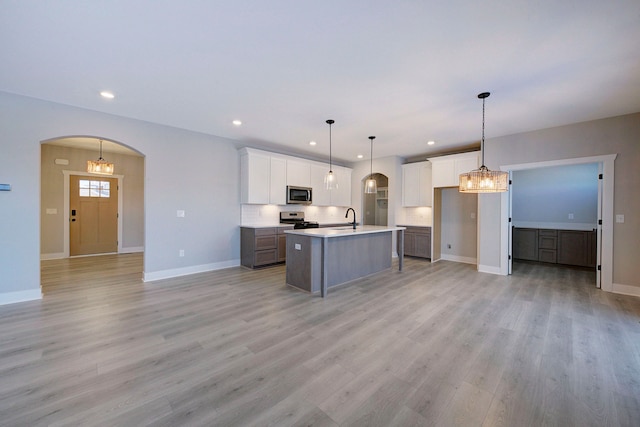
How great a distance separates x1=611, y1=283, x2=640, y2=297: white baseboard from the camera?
390cm

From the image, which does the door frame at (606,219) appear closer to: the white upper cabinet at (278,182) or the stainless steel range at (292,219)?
the stainless steel range at (292,219)

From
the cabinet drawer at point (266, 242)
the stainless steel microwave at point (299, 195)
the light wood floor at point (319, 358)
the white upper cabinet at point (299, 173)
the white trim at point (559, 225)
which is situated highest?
the white upper cabinet at point (299, 173)

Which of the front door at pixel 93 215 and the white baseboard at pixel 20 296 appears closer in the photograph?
the white baseboard at pixel 20 296

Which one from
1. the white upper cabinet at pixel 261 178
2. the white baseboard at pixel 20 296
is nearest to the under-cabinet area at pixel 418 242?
the white upper cabinet at pixel 261 178

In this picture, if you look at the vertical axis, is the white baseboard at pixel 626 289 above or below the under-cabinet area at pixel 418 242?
below

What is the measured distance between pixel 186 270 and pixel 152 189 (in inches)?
63.3

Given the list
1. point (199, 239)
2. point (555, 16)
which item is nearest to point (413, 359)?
point (555, 16)

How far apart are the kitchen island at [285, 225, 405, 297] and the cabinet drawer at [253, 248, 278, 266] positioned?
4.45 feet

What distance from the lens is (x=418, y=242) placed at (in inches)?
257

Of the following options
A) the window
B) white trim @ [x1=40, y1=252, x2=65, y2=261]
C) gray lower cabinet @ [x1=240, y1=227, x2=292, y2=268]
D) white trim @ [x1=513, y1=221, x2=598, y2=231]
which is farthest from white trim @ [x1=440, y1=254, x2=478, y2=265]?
white trim @ [x1=40, y1=252, x2=65, y2=261]

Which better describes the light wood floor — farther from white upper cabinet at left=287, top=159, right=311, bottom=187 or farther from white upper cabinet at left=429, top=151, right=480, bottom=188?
white upper cabinet at left=287, top=159, right=311, bottom=187

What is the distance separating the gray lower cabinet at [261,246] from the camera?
5352 mm

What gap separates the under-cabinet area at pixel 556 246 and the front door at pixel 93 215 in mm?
10723

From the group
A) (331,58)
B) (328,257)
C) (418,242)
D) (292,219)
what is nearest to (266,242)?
(292,219)
